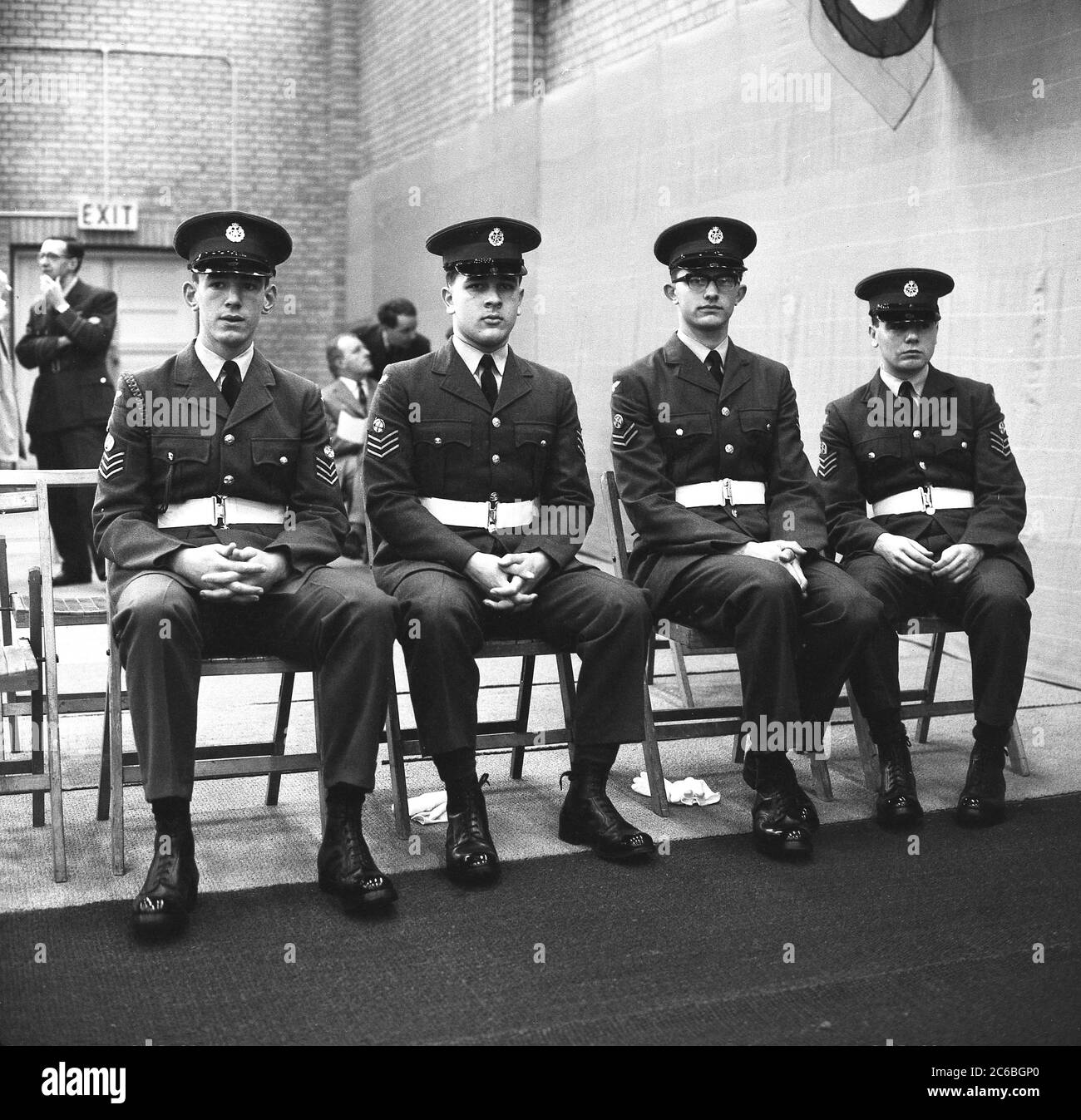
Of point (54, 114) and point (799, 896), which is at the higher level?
point (54, 114)

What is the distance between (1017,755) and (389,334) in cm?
491

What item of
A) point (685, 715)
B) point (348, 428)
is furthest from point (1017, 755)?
point (348, 428)

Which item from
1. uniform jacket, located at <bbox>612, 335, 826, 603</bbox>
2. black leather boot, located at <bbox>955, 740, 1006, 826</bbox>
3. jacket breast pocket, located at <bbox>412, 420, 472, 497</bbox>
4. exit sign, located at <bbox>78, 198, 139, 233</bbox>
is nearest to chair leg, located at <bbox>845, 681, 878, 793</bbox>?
black leather boot, located at <bbox>955, 740, 1006, 826</bbox>

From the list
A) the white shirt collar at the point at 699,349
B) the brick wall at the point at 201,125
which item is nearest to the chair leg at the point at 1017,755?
the white shirt collar at the point at 699,349

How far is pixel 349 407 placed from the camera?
7883 millimetres

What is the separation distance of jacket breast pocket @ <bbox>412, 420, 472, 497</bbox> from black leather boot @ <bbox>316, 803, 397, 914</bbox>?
90cm

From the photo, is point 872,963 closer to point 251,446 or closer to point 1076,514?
point 251,446

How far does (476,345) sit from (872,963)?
1.83 metres

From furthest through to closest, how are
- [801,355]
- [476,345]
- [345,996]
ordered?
[801,355], [476,345], [345,996]

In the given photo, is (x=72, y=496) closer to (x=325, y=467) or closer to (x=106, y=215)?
(x=325, y=467)

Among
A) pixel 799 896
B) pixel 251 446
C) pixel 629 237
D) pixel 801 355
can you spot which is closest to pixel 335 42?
pixel 629 237

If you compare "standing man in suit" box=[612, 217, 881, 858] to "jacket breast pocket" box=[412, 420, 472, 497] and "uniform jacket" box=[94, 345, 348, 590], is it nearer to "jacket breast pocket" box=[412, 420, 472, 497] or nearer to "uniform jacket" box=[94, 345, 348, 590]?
"jacket breast pocket" box=[412, 420, 472, 497]

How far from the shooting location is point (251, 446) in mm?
3383
